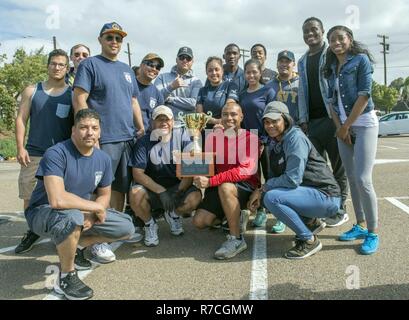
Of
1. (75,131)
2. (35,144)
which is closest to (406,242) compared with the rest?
(75,131)

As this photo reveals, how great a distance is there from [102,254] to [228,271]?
127 cm

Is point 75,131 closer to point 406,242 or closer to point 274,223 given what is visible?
point 274,223

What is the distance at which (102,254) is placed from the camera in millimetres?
3951

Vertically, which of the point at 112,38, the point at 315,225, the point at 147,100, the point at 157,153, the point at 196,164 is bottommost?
the point at 315,225

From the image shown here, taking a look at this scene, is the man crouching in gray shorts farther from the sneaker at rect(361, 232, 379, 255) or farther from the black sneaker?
the sneaker at rect(361, 232, 379, 255)

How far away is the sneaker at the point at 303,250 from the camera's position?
3.87 metres

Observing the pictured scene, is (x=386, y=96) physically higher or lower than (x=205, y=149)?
higher

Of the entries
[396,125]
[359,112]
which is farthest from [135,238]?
[396,125]

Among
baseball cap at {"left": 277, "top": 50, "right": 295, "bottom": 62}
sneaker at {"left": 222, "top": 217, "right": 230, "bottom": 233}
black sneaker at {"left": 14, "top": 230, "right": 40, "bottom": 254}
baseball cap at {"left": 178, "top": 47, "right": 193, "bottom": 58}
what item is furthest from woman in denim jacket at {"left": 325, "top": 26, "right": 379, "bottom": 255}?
black sneaker at {"left": 14, "top": 230, "right": 40, "bottom": 254}

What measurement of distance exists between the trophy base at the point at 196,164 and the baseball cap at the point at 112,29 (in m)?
1.44

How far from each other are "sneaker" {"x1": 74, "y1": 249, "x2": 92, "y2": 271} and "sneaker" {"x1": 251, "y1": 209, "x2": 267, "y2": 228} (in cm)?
209

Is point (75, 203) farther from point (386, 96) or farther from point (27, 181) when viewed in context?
point (386, 96)
